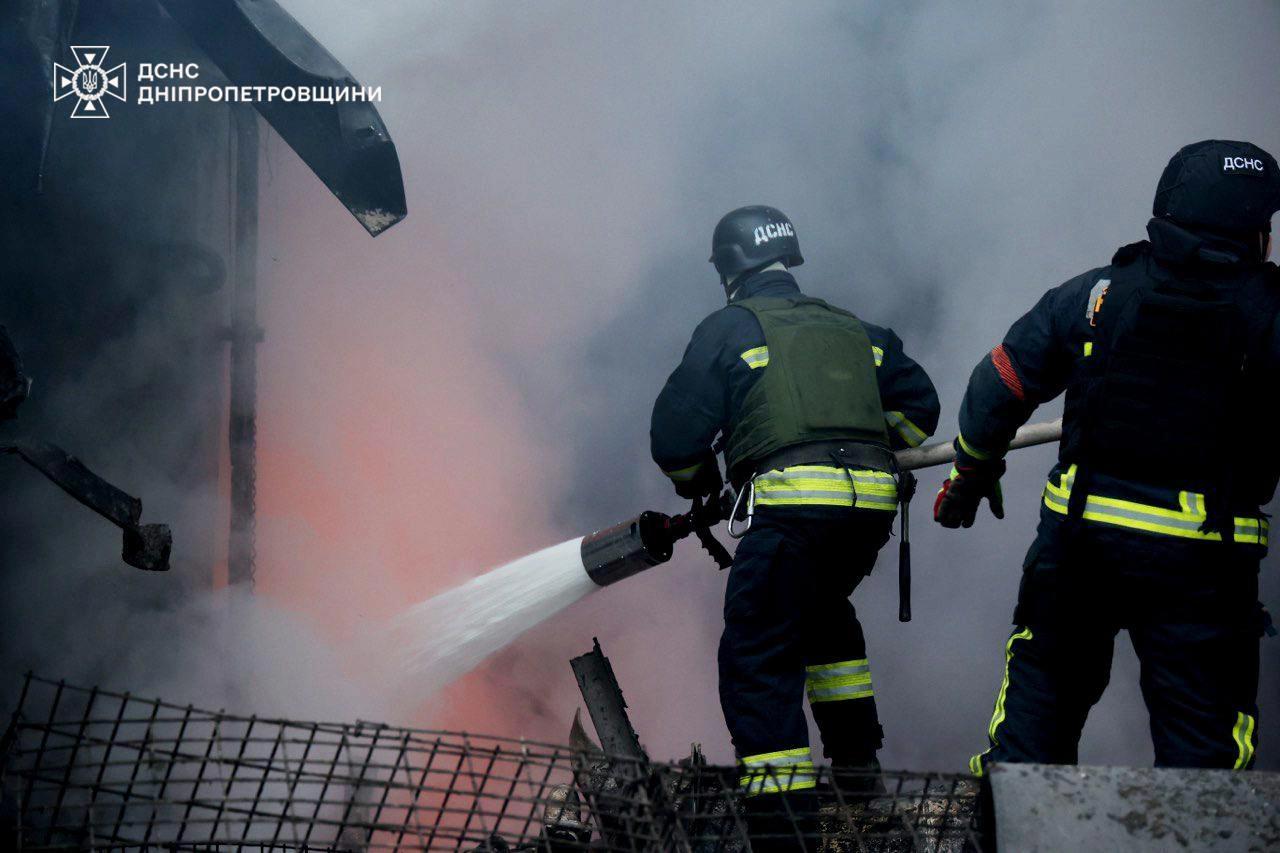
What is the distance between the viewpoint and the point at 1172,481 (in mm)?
3463

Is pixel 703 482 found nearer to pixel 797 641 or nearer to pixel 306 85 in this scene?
pixel 797 641

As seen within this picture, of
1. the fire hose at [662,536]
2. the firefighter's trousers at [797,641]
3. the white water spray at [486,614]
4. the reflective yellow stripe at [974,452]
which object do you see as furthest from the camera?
the white water spray at [486,614]

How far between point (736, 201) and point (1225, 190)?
3.85m

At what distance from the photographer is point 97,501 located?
3.70m

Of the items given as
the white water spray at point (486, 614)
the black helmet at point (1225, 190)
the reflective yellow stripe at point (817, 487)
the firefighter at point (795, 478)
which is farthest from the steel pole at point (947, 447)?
the white water spray at point (486, 614)

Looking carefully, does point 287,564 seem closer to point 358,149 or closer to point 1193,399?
point 358,149

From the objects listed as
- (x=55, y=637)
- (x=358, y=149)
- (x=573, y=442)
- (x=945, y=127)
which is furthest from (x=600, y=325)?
(x=55, y=637)

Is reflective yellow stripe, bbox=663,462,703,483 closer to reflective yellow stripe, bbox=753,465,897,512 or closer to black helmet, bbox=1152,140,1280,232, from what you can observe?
reflective yellow stripe, bbox=753,465,897,512

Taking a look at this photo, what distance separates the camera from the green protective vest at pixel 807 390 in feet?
14.2

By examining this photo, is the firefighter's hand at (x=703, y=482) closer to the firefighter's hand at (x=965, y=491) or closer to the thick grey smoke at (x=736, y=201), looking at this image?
the firefighter's hand at (x=965, y=491)

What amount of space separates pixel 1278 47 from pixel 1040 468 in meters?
2.39

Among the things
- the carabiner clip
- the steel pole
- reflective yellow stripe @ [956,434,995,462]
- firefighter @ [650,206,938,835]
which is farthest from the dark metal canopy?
reflective yellow stripe @ [956,434,995,462]

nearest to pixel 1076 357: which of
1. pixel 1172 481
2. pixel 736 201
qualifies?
pixel 1172 481

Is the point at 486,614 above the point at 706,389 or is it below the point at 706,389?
below
